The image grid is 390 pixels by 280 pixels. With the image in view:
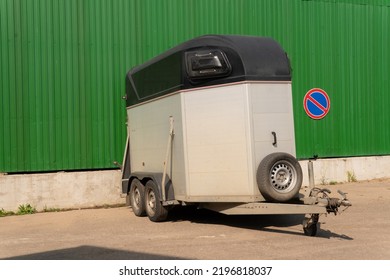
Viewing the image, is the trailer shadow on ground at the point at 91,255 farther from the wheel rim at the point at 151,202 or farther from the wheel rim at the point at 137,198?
the wheel rim at the point at 137,198

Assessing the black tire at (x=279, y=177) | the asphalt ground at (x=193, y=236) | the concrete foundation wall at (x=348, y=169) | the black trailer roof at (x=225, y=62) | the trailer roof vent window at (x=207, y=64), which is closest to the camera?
the asphalt ground at (x=193, y=236)

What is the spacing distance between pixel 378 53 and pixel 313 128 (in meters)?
3.91

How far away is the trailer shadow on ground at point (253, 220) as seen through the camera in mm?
9086

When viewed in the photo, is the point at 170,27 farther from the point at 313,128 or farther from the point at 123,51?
the point at 313,128

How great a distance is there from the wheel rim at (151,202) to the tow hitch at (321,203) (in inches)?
132

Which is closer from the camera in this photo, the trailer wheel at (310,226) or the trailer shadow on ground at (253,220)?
the trailer wheel at (310,226)

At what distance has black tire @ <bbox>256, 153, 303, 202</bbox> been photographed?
8398mm

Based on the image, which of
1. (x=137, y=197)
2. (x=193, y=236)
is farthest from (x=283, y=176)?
(x=137, y=197)

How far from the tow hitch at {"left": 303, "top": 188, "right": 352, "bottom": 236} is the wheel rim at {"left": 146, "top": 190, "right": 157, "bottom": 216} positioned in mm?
3355

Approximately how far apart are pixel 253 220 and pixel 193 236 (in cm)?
193

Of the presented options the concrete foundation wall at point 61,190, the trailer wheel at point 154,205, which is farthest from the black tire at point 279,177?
the concrete foundation wall at point 61,190

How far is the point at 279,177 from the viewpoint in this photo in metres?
8.59

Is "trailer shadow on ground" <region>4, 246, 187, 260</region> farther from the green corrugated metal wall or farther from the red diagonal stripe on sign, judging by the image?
the red diagonal stripe on sign

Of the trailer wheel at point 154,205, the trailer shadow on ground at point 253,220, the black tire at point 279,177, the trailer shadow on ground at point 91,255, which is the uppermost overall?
the black tire at point 279,177
